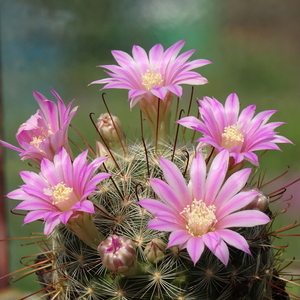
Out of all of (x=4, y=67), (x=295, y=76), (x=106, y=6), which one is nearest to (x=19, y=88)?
(x=4, y=67)

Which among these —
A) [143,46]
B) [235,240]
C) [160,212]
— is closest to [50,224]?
[160,212]

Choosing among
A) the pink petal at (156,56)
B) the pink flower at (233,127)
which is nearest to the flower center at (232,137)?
the pink flower at (233,127)

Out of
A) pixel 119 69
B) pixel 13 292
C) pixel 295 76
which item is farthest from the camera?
pixel 295 76

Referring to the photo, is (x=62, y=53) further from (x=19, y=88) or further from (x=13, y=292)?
(x=13, y=292)

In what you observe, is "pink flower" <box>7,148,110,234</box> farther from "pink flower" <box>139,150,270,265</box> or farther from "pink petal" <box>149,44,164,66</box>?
"pink petal" <box>149,44,164,66</box>

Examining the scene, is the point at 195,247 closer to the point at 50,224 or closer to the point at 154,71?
the point at 50,224

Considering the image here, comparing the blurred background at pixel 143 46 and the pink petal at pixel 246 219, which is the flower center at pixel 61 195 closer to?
the pink petal at pixel 246 219

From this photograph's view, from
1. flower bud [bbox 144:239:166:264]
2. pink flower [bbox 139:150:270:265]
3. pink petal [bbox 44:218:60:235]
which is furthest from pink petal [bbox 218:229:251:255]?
pink petal [bbox 44:218:60:235]
